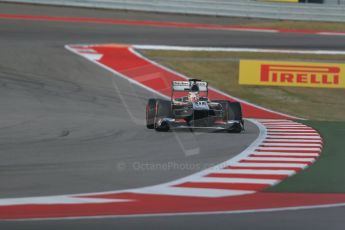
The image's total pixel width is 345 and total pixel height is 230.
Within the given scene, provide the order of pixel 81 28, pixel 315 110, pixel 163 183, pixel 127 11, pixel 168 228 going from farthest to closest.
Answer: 1. pixel 127 11
2. pixel 81 28
3. pixel 315 110
4. pixel 163 183
5. pixel 168 228

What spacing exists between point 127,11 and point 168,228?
29858 mm

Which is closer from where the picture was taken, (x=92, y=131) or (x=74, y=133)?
(x=74, y=133)

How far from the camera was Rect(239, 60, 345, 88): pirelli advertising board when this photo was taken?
24219 millimetres

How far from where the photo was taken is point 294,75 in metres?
24.3

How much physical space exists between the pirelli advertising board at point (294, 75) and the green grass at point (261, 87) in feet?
0.78

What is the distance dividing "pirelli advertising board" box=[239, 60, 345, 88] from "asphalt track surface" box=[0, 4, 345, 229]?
13.8 ft

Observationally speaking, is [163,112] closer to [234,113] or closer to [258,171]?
[234,113]

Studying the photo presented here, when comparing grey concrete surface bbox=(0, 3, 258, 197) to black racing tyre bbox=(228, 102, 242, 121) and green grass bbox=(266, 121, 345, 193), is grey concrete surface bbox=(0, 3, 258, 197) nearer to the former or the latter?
black racing tyre bbox=(228, 102, 242, 121)

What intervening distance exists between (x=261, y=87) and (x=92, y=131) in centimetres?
1128

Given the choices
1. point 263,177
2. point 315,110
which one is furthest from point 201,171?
point 315,110

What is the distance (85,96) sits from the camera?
20906 millimetres

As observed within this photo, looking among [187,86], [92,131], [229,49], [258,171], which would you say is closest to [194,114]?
[187,86]

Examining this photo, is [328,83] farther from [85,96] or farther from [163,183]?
[163,183]

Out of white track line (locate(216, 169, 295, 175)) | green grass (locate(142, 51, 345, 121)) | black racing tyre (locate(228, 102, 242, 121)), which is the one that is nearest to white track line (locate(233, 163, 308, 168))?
A: white track line (locate(216, 169, 295, 175))
